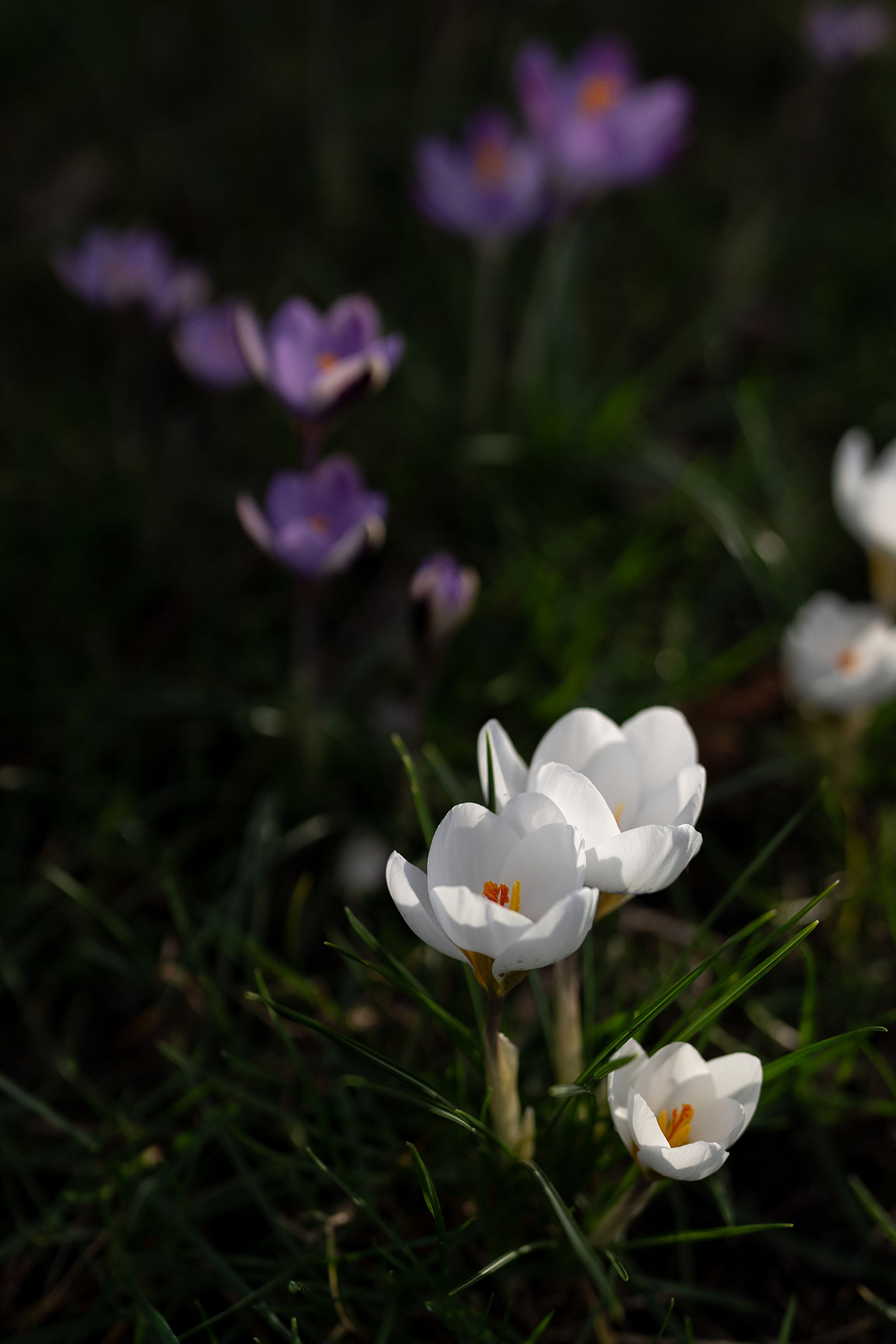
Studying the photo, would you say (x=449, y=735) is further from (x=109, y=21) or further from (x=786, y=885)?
(x=109, y=21)

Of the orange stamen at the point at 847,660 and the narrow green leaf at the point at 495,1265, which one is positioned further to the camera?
the orange stamen at the point at 847,660

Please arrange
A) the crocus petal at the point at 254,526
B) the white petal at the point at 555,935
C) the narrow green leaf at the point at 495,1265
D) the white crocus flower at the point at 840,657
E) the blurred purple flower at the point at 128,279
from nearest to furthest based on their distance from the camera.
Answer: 1. the white petal at the point at 555,935
2. the narrow green leaf at the point at 495,1265
3. the crocus petal at the point at 254,526
4. the white crocus flower at the point at 840,657
5. the blurred purple flower at the point at 128,279

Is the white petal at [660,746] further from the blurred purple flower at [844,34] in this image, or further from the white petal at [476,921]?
the blurred purple flower at [844,34]

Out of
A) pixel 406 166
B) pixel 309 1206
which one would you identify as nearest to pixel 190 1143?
pixel 309 1206

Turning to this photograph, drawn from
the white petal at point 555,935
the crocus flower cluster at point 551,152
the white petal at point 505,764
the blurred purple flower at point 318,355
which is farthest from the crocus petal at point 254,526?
the crocus flower cluster at point 551,152

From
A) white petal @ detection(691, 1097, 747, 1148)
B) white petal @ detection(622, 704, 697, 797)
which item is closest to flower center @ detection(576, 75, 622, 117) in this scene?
white petal @ detection(622, 704, 697, 797)

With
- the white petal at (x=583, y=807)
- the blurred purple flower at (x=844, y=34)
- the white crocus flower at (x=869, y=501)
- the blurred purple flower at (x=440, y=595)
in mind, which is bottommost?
the white crocus flower at (x=869, y=501)

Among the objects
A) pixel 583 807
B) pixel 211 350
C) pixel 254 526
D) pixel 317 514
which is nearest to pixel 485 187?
pixel 211 350

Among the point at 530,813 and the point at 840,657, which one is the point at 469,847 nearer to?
the point at 530,813

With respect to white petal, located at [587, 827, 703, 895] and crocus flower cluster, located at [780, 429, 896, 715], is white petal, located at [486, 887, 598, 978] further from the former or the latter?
crocus flower cluster, located at [780, 429, 896, 715]
